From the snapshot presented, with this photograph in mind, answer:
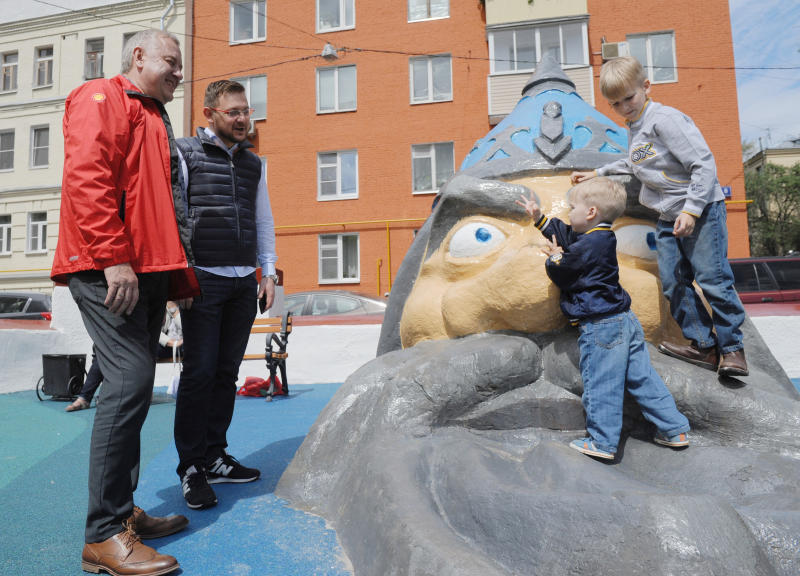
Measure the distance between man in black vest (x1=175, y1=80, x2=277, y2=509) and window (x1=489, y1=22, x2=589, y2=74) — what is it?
11784 mm

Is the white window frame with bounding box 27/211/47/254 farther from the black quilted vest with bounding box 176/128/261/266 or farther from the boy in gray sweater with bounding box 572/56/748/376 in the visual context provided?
the boy in gray sweater with bounding box 572/56/748/376

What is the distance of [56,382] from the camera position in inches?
245

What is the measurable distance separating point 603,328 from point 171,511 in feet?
6.33

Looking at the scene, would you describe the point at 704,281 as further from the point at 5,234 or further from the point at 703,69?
the point at 5,234

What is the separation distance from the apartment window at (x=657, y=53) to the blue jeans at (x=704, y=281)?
12.5m

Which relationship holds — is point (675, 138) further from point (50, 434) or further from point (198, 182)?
point (50, 434)

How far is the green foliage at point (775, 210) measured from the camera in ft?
93.1

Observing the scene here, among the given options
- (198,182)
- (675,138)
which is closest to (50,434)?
(198,182)

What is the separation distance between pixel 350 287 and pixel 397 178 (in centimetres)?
296

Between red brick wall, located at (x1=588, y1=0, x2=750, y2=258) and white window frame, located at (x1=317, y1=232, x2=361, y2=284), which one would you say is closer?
red brick wall, located at (x1=588, y1=0, x2=750, y2=258)

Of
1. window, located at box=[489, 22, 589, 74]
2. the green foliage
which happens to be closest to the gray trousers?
window, located at box=[489, 22, 589, 74]

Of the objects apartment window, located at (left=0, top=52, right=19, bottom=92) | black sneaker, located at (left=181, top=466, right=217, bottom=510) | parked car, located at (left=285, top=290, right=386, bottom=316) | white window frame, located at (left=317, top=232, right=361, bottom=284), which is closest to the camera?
black sneaker, located at (left=181, top=466, right=217, bottom=510)

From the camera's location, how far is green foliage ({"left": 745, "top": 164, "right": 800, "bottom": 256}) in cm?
2839

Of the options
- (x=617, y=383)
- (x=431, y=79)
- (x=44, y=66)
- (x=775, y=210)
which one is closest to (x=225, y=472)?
(x=617, y=383)
